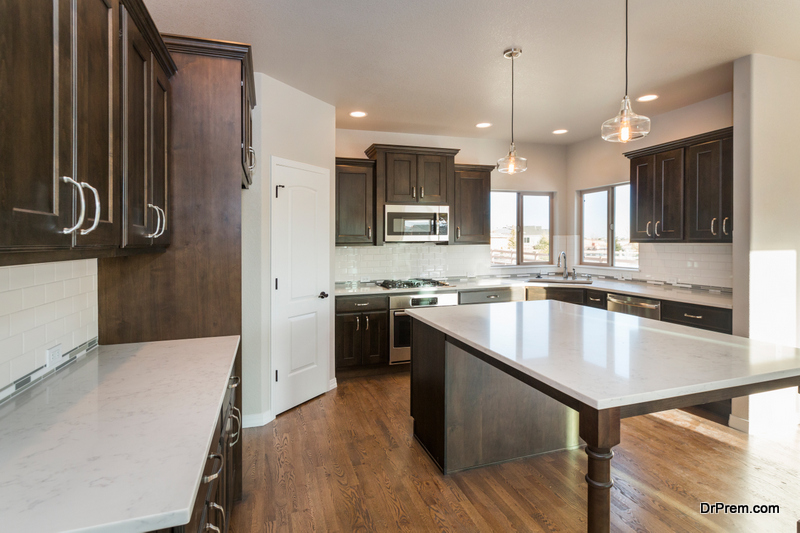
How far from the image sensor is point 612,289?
4.47 metres

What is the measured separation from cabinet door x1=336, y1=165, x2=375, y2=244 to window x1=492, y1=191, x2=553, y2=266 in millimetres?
1963

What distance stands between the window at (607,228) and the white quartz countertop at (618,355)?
294cm

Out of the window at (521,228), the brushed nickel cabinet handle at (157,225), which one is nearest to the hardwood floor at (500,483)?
the brushed nickel cabinet handle at (157,225)

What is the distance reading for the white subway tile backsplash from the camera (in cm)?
132

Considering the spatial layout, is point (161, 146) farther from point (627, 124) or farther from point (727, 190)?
point (727, 190)

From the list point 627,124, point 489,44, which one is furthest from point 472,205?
point 627,124

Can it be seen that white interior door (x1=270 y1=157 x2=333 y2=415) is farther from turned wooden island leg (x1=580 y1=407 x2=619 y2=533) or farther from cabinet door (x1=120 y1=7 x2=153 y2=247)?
turned wooden island leg (x1=580 y1=407 x2=619 y2=533)

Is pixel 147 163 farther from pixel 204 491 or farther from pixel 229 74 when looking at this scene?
pixel 204 491

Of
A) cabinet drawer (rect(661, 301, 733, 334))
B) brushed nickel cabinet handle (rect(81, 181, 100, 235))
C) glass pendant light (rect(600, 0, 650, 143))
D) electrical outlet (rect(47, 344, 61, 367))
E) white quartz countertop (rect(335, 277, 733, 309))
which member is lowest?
cabinet drawer (rect(661, 301, 733, 334))

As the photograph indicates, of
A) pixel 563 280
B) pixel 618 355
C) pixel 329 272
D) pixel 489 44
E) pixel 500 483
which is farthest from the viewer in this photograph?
pixel 563 280

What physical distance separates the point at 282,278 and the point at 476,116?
2741mm

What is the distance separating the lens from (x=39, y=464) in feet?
3.14

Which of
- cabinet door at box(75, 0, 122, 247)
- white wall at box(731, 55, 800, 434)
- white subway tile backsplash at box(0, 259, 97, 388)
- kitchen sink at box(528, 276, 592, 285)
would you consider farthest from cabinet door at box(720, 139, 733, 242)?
white subway tile backsplash at box(0, 259, 97, 388)

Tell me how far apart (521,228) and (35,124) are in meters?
5.69
